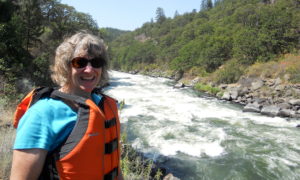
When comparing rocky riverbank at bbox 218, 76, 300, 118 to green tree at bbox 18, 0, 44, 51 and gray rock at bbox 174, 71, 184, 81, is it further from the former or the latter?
green tree at bbox 18, 0, 44, 51

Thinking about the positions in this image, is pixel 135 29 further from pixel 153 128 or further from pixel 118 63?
pixel 153 128

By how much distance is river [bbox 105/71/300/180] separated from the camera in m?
6.79

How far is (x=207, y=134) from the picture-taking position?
9758mm

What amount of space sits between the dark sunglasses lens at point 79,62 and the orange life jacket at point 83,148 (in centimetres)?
23

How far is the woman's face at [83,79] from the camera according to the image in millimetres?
1441

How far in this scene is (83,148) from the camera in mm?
1192

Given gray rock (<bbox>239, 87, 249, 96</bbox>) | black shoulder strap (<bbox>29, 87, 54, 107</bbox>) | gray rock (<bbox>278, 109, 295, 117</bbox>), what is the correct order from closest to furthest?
black shoulder strap (<bbox>29, 87, 54, 107</bbox>)
gray rock (<bbox>278, 109, 295, 117</bbox>)
gray rock (<bbox>239, 87, 249, 96</bbox>)

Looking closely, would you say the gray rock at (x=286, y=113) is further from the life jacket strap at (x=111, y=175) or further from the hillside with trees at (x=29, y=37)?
the life jacket strap at (x=111, y=175)

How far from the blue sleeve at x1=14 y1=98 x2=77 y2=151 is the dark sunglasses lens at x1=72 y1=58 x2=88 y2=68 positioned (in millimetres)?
313

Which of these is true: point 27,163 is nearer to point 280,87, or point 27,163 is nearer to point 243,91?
point 280,87

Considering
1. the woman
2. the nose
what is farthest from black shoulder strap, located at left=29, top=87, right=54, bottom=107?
the nose

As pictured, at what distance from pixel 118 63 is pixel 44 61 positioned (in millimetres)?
66608

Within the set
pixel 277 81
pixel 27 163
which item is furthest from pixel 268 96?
pixel 27 163

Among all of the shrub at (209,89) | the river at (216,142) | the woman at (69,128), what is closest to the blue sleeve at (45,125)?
the woman at (69,128)
